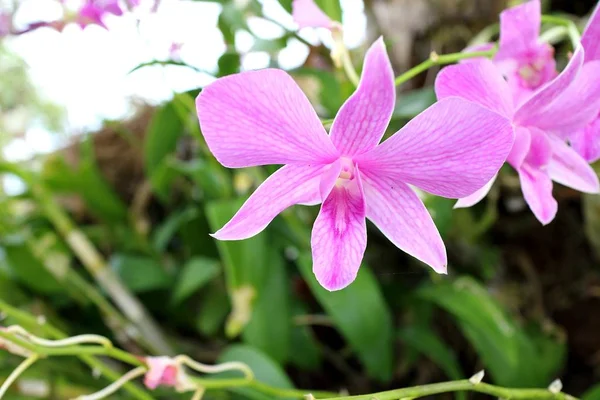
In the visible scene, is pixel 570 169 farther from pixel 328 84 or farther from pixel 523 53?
pixel 328 84

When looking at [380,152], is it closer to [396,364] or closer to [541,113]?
Result: [541,113]

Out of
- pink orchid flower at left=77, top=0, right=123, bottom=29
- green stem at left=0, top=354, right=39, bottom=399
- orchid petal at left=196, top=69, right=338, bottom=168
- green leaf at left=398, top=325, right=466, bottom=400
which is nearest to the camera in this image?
orchid petal at left=196, top=69, right=338, bottom=168

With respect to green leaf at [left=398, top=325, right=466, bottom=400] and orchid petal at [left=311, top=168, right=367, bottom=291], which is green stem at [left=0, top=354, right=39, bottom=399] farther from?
green leaf at [left=398, top=325, right=466, bottom=400]

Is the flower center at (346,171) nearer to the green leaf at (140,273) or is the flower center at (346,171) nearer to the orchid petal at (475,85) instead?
the orchid petal at (475,85)

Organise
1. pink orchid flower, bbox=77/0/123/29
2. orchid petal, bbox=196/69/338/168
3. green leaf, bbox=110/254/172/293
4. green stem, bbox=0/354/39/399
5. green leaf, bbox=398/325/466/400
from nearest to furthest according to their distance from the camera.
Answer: orchid petal, bbox=196/69/338/168
green stem, bbox=0/354/39/399
pink orchid flower, bbox=77/0/123/29
green leaf, bbox=398/325/466/400
green leaf, bbox=110/254/172/293

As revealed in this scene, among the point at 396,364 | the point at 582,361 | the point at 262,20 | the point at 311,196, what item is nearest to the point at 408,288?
the point at 396,364

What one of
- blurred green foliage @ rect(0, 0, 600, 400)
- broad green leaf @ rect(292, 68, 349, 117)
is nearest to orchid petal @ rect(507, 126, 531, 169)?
blurred green foliage @ rect(0, 0, 600, 400)
